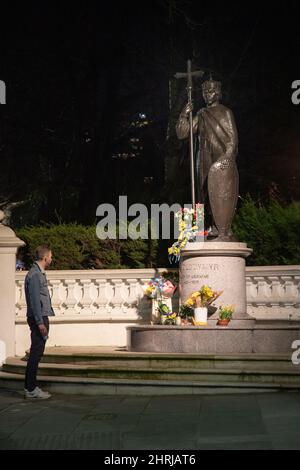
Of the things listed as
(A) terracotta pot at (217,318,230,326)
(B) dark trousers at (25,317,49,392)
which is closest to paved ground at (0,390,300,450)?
(B) dark trousers at (25,317,49,392)

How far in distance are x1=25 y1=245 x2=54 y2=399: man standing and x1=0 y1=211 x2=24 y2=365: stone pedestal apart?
12.6 feet

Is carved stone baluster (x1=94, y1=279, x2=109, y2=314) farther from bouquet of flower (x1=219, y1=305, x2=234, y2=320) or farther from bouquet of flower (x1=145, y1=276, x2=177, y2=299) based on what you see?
bouquet of flower (x1=219, y1=305, x2=234, y2=320)

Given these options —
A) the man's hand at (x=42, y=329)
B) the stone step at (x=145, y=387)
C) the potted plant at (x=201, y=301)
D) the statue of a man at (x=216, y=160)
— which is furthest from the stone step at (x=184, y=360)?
the statue of a man at (x=216, y=160)

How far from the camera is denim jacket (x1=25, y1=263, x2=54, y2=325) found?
1025 cm

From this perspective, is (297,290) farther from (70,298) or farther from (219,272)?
(70,298)

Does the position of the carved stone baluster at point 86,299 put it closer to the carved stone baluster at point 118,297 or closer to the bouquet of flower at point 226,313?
the carved stone baluster at point 118,297

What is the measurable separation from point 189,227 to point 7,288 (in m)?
3.37

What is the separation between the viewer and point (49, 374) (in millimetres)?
11711

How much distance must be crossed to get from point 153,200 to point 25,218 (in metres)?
12.3

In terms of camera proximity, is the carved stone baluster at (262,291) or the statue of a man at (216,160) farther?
the carved stone baluster at (262,291)

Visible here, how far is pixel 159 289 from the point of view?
14039 millimetres

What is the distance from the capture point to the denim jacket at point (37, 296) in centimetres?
1025

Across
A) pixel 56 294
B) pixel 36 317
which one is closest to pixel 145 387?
pixel 36 317

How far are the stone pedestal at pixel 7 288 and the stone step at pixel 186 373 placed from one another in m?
2.76
